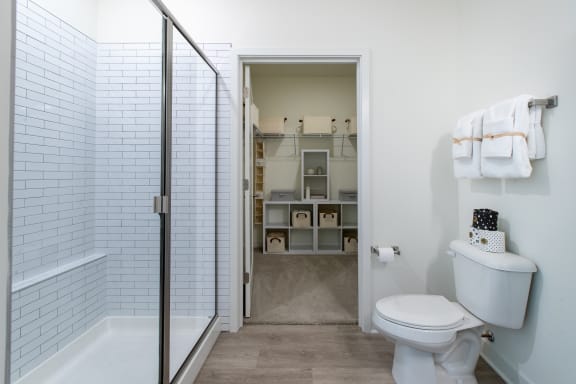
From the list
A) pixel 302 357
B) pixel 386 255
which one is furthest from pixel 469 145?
pixel 302 357

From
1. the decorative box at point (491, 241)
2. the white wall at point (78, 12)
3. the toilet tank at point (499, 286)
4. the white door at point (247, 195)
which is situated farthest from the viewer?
the white door at point (247, 195)

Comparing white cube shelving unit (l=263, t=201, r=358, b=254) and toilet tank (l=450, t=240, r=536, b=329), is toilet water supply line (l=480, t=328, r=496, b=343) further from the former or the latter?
white cube shelving unit (l=263, t=201, r=358, b=254)

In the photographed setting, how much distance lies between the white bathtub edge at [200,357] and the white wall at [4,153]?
3.27 ft

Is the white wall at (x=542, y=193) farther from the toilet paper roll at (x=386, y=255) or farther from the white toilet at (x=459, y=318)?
the toilet paper roll at (x=386, y=255)

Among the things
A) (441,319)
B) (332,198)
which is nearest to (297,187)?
(332,198)

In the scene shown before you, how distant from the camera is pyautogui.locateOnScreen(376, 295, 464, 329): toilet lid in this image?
1.43 metres

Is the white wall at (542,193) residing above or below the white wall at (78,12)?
below

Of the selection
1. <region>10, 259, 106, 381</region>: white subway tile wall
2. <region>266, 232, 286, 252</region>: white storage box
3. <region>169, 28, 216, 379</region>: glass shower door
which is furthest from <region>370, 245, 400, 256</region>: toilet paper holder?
<region>266, 232, 286, 252</region>: white storage box

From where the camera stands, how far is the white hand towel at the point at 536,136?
1369 mm

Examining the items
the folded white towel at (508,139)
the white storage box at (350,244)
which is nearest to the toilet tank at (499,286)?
the folded white towel at (508,139)

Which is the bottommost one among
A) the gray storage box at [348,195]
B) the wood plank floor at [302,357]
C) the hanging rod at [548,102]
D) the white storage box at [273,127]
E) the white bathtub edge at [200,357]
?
the wood plank floor at [302,357]

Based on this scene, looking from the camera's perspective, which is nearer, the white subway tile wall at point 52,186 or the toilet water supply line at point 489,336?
the white subway tile wall at point 52,186

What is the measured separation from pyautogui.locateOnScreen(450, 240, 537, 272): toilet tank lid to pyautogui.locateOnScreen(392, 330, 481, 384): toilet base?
0.40 metres

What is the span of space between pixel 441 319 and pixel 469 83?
153 centimetres
